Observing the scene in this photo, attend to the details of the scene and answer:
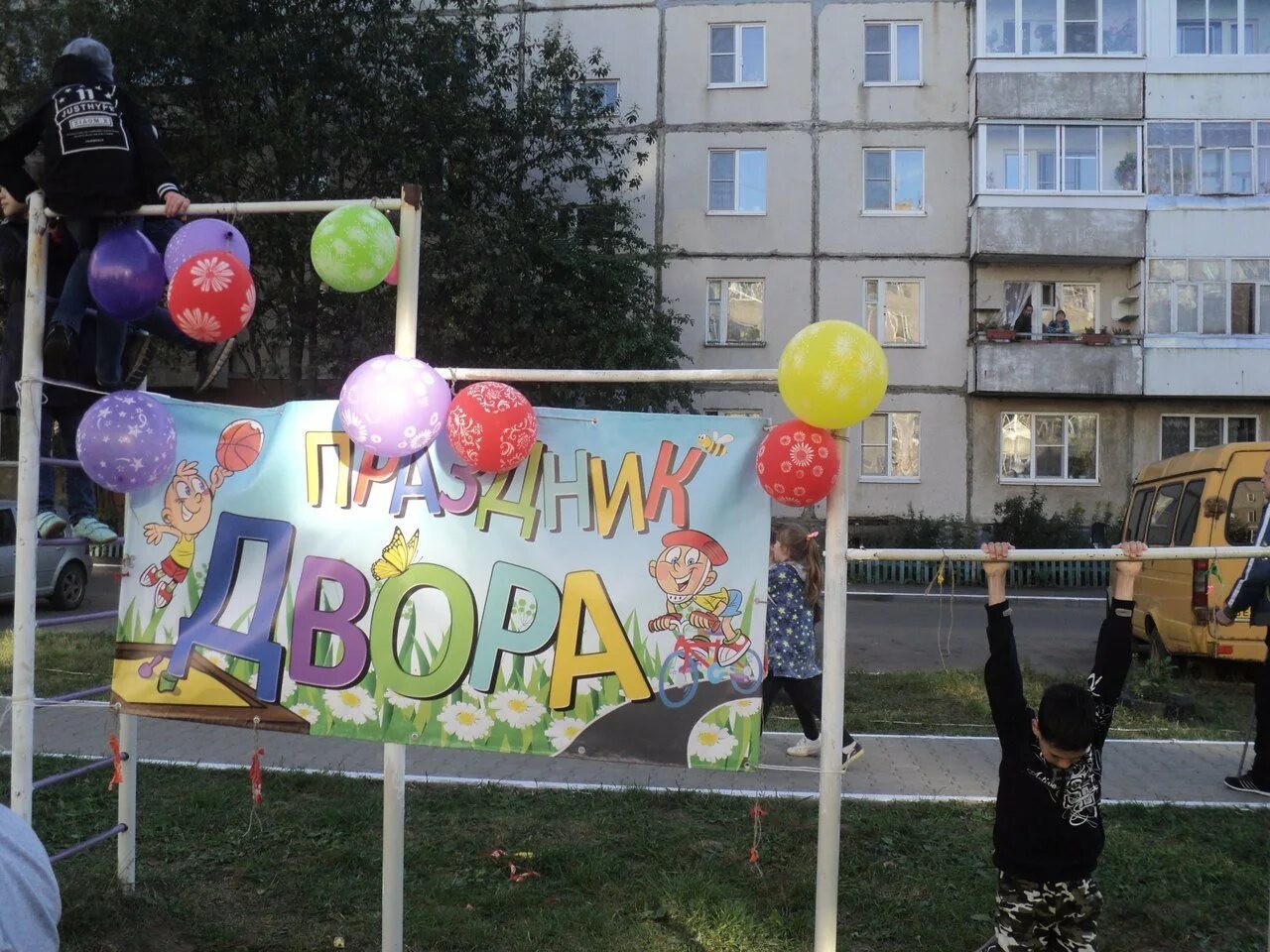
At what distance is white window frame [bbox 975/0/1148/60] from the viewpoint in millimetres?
25391

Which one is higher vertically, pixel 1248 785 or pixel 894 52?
pixel 894 52

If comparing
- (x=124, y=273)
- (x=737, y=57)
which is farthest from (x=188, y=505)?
(x=737, y=57)

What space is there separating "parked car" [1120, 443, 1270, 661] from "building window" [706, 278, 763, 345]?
15222 millimetres

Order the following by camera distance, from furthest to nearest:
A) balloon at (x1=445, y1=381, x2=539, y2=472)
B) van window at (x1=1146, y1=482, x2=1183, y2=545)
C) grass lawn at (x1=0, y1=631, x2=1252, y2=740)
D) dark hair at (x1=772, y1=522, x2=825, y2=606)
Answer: van window at (x1=1146, y1=482, x2=1183, y2=545) → grass lawn at (x1=0, y1=631, x2=1252, y2=740) → dark hair at (x1=772, y1=522, x2=825, y2=606) → balloon at (x1=445, y1=381, x2=539, y2=472)

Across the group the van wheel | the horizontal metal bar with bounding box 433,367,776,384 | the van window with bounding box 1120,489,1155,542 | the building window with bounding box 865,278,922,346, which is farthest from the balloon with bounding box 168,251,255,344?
the building window with bounding box 865,278,922,346

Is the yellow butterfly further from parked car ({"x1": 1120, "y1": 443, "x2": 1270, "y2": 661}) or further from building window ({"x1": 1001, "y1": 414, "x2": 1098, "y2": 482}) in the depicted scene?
building window ({"x1": 1001, "y1": 414, "x2": 1098, "y2": 482})

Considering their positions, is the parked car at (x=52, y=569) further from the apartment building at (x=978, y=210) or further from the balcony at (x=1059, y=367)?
the balcony at (x=1059, y=367)

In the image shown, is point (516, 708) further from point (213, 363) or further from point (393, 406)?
point (213, 363)

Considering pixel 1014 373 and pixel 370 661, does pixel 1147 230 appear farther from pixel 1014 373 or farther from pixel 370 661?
pixel 370 661

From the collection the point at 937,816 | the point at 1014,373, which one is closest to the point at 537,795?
the point at 937,816

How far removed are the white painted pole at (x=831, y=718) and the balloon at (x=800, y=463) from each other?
0.29 ft

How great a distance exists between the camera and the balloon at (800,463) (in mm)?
3699

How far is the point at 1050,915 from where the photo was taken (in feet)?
11.3

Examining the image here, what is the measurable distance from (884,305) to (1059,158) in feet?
17.4
